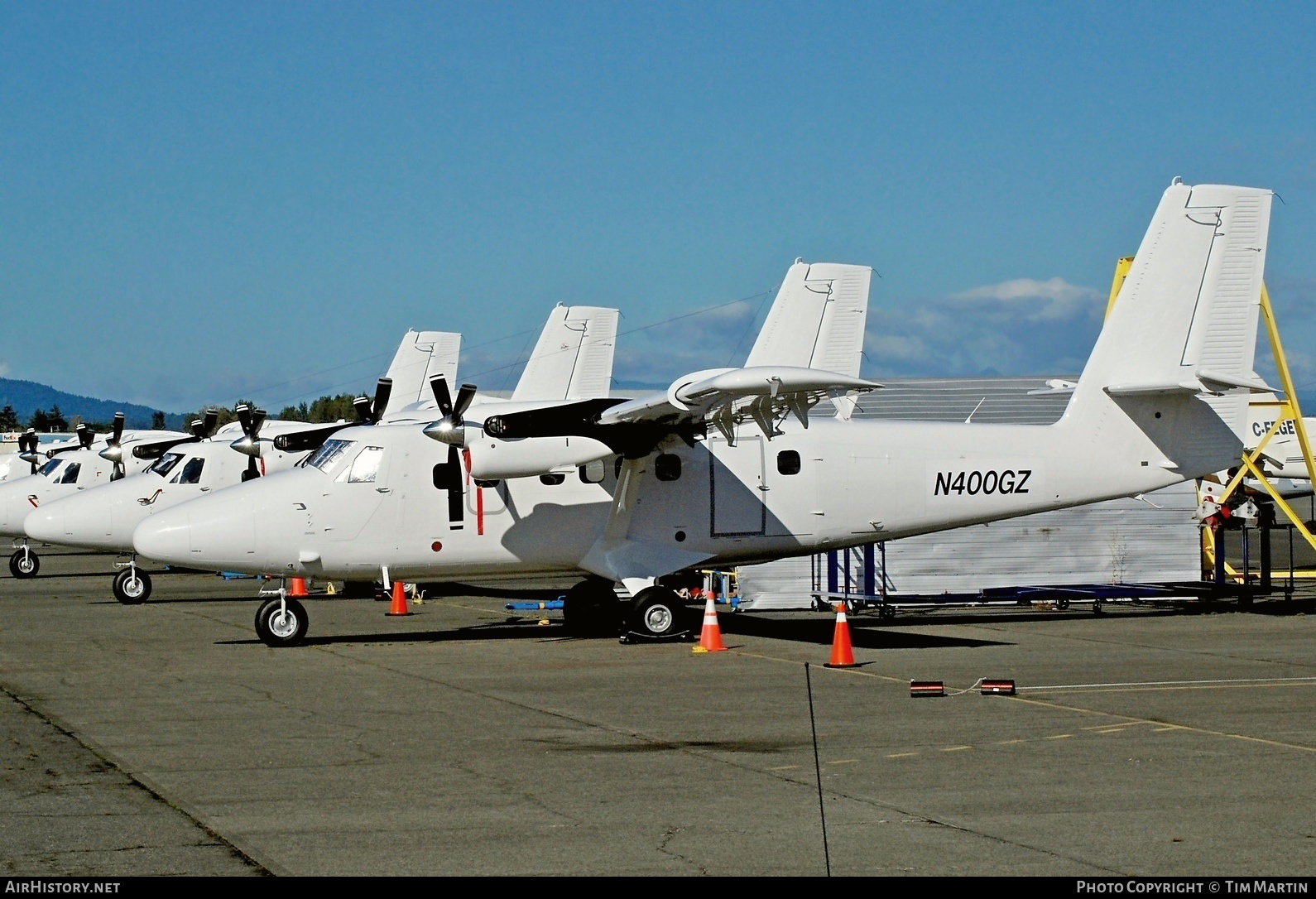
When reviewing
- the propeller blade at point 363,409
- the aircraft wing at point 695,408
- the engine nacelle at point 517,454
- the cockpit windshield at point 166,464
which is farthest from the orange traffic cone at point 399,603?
the cockpit windshield at point 166,464

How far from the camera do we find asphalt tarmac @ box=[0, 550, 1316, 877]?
7.28 metres

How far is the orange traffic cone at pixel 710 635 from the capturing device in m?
17.5

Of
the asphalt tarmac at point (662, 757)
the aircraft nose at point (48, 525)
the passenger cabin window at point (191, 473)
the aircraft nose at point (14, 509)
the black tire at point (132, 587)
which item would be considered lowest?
the asphalt tarmac at point (662, 757)

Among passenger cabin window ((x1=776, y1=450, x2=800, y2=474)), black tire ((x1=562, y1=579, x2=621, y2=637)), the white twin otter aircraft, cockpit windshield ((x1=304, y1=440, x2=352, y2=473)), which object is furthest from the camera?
black tire ((x1=562, y1=579, x2=621, y2=637))

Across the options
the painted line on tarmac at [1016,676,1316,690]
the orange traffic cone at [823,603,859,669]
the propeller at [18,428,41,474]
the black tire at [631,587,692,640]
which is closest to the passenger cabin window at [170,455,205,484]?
the black tire at [631,587,692,640]

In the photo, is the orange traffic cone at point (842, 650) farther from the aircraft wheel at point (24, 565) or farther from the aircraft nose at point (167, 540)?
the aircraft wheel at point (24, 565)

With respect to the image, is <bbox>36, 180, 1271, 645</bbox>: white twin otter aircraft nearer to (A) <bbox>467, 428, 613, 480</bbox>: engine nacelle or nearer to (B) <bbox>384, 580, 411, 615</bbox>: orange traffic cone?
(A) <bbox>467, 428, 613, 480</bbox>: engine nacelle

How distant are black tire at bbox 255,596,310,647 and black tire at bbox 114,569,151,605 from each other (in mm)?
9598

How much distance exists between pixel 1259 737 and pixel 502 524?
10.8 meters

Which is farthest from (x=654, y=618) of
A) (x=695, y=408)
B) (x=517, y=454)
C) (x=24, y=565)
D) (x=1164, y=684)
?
(x=24, y=565)

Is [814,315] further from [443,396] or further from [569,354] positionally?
[443,396]

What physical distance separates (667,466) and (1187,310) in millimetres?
7631

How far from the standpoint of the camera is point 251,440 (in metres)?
28.5

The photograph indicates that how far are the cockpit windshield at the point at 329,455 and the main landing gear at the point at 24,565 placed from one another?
839 inches
